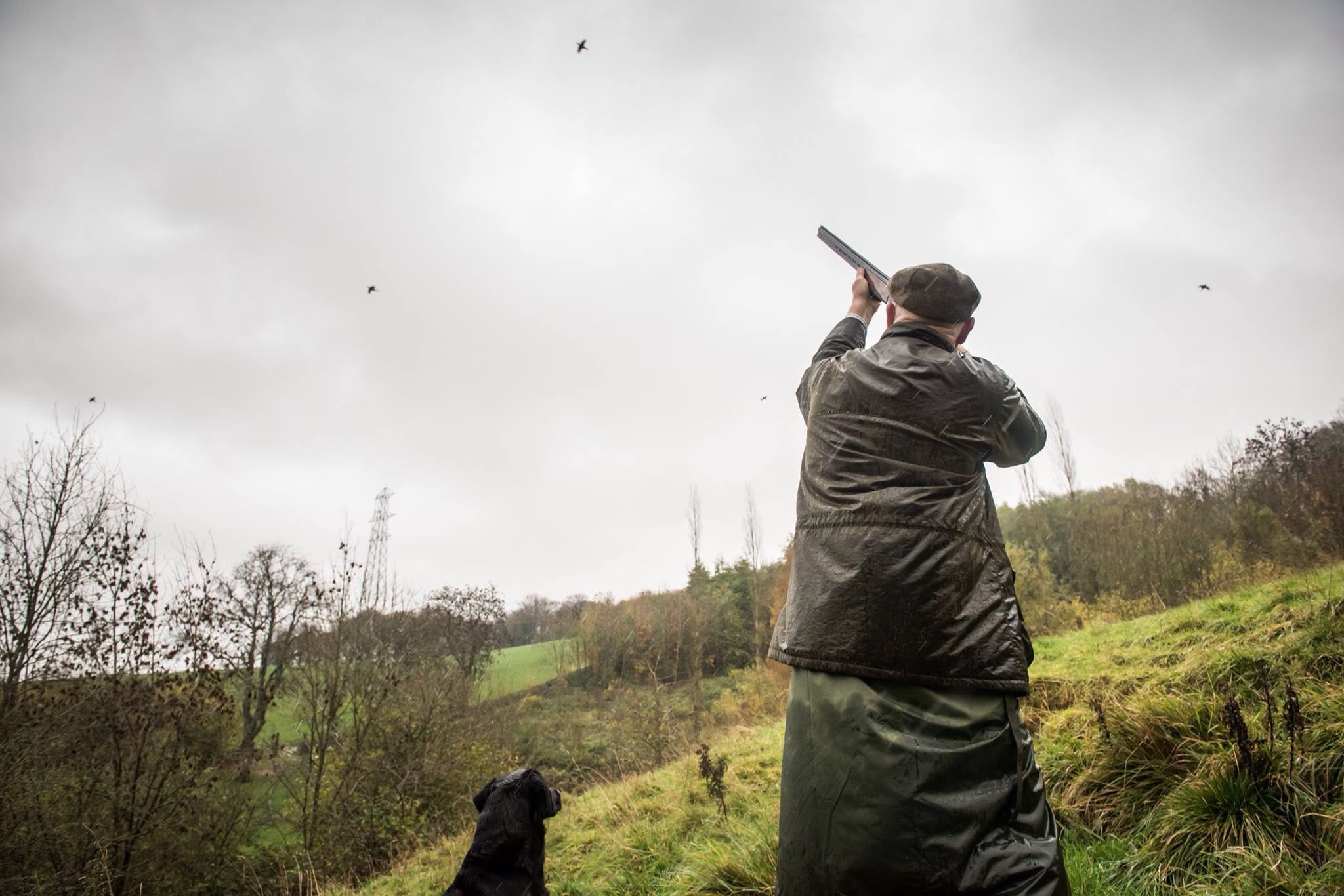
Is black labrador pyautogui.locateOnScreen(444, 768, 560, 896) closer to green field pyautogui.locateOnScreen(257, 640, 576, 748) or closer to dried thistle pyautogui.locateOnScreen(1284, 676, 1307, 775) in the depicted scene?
dried thistle pyautogui.locateOnScreen(1284, 676, 1307, 775)

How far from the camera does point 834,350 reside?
219 centimetres

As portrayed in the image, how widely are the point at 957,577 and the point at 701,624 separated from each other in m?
26.8

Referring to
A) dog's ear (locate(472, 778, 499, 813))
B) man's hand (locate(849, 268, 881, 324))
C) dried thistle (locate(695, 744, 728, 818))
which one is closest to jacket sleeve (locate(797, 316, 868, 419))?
man's hand (locate(849, 268, 881, 324))

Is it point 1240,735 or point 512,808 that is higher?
point 1240,735

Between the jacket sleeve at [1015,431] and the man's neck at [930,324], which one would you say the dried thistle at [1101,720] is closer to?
the jacket sleeve at [1015,431]

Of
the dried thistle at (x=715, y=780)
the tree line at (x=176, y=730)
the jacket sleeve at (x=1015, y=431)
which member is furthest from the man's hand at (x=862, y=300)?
the tree line at (x=176, y=730)

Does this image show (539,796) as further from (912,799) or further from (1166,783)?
(1166,783)

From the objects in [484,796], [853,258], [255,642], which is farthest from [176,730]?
[853,258]

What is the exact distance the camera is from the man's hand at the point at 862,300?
2393mm

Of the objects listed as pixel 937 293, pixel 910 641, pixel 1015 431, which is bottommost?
pixel 910 641

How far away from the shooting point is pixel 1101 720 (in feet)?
13.0

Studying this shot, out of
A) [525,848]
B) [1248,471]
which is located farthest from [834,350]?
[1248,471]

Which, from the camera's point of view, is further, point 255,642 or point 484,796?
point 255,642

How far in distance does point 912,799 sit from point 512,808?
3.09 m
